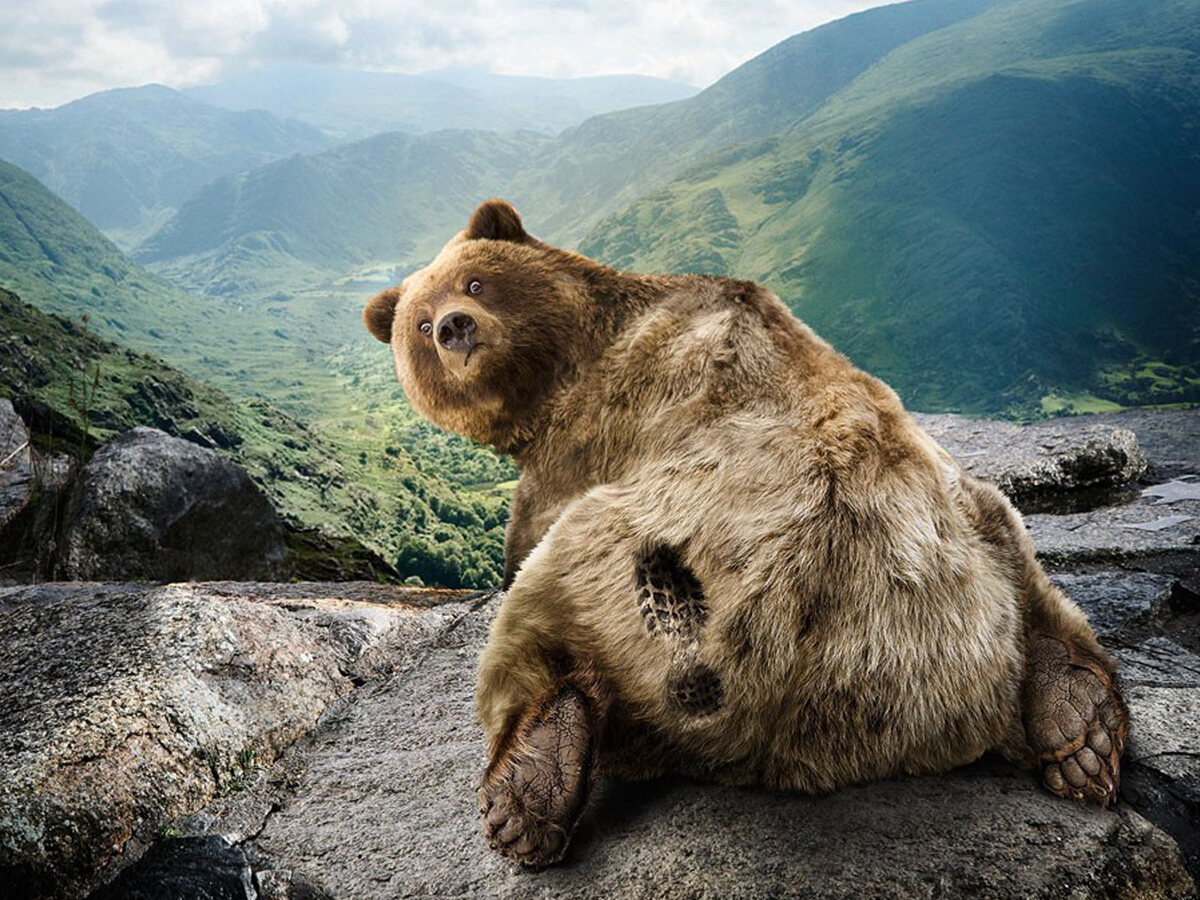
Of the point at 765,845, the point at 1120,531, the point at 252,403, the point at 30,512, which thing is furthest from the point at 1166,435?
the point at 252,403

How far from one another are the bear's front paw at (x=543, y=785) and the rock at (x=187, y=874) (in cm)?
84

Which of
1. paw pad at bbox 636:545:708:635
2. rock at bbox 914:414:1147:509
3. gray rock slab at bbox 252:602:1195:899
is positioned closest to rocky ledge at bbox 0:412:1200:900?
gray rock slab at bbox 252:602:1195:899

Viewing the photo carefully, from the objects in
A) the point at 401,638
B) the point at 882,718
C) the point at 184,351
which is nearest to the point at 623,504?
the point at 882,718

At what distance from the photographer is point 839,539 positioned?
87.0 inches

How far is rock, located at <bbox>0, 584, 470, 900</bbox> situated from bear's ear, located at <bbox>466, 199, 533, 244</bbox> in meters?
1.86

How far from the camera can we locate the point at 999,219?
33281 mm

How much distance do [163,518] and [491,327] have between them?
4887mm

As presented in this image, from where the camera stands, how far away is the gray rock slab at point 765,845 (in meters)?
2.10

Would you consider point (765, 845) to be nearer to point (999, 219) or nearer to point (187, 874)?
point (187, 874)

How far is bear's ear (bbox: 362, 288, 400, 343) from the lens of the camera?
3.68 meters

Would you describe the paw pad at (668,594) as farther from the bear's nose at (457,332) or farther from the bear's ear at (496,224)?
the bear's ear at (496,224)

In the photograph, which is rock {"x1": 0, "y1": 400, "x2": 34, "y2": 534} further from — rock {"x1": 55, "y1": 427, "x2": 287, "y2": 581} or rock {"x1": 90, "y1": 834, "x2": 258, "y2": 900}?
rock {"x1": 90, "y1": 834, "x2": 258, "y2": 900}

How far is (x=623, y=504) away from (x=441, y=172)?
215 ft

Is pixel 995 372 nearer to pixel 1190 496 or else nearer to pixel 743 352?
pixel 1190 496
